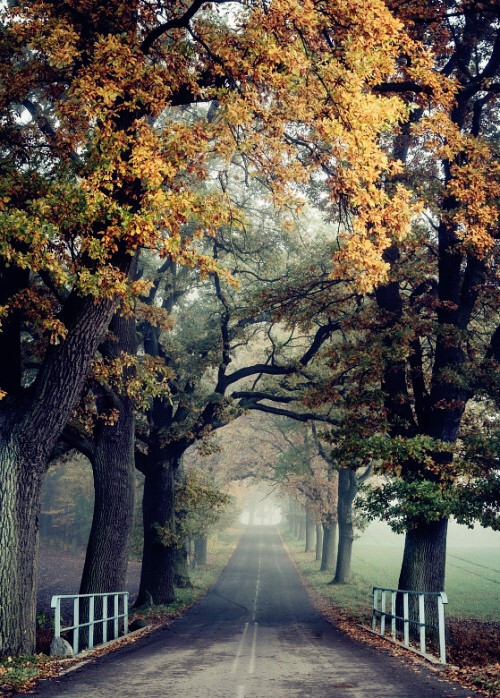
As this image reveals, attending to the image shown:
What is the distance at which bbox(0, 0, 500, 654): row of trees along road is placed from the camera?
7.96 m

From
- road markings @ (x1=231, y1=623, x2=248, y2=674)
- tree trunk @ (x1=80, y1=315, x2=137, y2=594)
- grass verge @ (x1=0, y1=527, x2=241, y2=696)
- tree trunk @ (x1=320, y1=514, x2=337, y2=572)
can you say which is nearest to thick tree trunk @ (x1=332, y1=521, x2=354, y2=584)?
tree trunk @ (x1=320, y1=514, x2=337, y2=572)

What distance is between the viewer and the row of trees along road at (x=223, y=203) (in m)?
7.96

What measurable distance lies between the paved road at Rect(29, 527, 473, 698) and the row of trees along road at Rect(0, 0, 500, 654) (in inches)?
72.0

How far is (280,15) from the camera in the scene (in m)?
7.69

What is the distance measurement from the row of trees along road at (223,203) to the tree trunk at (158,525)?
6.25 m

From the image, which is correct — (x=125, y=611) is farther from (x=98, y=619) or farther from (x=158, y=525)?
(x=158, y=525)

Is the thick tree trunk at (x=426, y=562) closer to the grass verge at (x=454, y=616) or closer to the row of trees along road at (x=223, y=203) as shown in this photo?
the row of trees along road at (x=223, y=203)

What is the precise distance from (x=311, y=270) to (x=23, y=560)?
9.79m

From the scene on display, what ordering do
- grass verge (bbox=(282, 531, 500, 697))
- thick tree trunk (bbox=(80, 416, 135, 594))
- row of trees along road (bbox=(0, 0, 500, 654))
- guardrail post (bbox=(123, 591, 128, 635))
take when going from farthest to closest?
guardrail post (bbox=(123, 591, 128, 635)), thick tree trunk (bbox=(80, 416, 135, 594)), grass verge (bbox=(282, 531, 500, 697)), row of trees along road (bbox=(0, 0, 500, 654))

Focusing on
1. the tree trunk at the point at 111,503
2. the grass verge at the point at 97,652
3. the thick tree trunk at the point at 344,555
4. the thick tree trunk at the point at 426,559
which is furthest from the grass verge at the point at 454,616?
the tree trunk at the point at 111,503

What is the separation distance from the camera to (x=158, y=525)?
2012 cm

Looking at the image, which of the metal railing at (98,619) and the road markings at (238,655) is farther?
the metal railing at (98,619)

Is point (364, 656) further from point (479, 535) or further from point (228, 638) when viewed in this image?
point (479, 535)

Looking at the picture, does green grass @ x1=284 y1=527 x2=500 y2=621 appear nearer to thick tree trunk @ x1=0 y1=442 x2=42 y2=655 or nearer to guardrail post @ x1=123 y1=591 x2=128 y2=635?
guardrail post @ x1=123 y1=591 x2=128 y2=635
